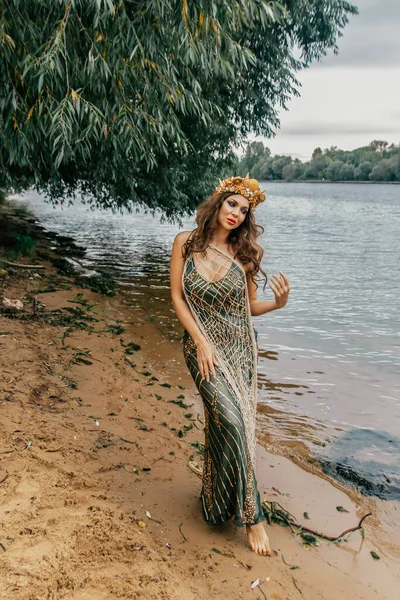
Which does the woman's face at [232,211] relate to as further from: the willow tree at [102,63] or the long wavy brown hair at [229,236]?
the willow tree at [102,63]

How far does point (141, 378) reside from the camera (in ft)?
23.0

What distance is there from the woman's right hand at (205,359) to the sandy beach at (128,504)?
108 cm

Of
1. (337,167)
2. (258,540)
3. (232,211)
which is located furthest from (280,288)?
(337,167)

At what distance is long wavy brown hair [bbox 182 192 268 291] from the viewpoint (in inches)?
155

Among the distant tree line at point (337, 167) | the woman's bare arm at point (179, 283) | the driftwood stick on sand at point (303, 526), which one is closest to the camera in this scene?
the woman's bare arm at point (179, 283)

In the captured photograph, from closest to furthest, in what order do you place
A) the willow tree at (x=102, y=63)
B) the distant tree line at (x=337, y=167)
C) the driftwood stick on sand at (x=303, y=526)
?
the driftwood stick on sand at (x=303, y=526), the willow tree at (x=102, y=63), the distant tree line at (x=337, y=167)

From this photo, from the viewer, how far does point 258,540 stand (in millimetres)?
3750

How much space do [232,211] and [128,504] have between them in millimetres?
2144

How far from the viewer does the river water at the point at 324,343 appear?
6.23 metres

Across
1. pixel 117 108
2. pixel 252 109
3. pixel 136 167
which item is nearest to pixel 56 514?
pixel 117 108

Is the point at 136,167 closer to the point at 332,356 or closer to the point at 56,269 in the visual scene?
the point at 56,269

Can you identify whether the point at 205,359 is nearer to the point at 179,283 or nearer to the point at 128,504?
the point at 179,283

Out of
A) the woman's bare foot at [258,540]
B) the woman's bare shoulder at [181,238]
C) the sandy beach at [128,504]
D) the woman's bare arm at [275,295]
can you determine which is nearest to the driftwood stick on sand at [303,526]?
the sandy beach at [128,504]

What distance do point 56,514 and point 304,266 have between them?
646 inches
